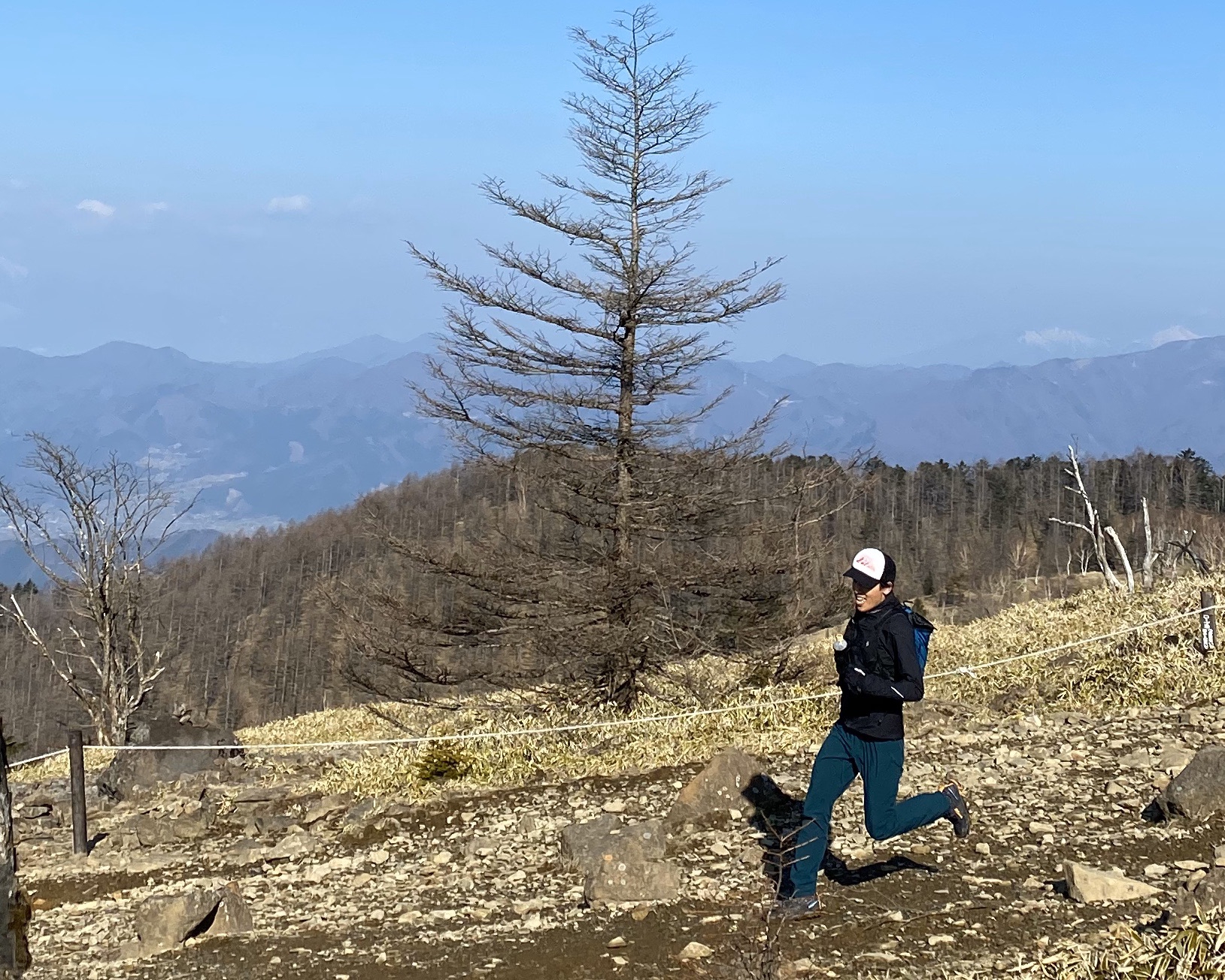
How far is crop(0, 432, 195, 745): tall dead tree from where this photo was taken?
17531 millimetres

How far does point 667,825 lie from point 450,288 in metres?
6.68

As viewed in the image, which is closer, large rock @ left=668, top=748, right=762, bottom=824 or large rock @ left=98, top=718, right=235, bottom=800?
large rock @ left=668, top=748, right=762, bottom=824

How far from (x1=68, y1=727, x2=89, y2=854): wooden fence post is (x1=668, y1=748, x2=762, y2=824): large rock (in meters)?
4.77

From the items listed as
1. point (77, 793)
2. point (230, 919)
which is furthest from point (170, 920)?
point (77, 793)

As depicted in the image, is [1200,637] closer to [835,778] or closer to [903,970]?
[835,778]

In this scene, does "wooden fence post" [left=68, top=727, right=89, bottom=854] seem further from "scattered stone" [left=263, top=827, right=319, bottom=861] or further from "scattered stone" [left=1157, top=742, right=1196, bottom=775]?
"scattered stone" [left=1157, top=742, right=1196, bottom=775]

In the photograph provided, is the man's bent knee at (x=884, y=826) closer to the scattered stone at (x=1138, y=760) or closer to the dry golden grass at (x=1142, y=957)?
the dry golden grass at (x=1142, y=957)

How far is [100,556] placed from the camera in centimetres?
1770

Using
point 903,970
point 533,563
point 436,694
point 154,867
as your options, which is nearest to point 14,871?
point 903,970

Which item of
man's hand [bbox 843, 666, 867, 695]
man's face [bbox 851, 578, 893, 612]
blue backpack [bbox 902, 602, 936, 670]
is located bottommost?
man's hand [bbox 843, 666, 867, 695]

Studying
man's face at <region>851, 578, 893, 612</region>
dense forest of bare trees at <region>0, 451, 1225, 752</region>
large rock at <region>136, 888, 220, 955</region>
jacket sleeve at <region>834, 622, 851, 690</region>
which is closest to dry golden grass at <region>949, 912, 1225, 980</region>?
jacket sleeve at <region>834, 622, 851, 690</region>

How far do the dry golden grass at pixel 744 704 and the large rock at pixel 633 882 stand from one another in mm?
3280

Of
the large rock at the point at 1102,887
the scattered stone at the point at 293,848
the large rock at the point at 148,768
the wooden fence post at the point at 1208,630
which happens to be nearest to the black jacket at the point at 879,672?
the large rock at the point at 1102,887

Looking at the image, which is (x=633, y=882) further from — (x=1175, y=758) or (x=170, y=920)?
(x=1175, y=758)
